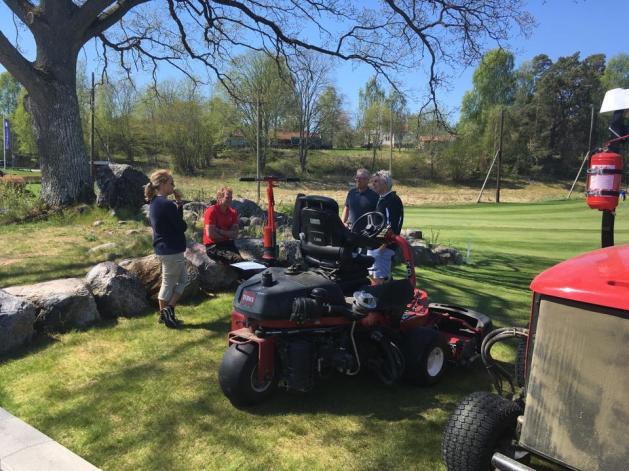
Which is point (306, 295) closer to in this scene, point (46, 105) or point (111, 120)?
point (46, 105)

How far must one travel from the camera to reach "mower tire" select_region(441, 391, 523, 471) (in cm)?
273

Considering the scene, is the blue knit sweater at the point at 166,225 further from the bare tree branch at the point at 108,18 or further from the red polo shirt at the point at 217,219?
the bare tree branch at the point at 108,18

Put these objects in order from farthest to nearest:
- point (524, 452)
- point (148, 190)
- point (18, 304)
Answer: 1. point (148, 190)
2. point (18, 304)
3. point (524, 452)

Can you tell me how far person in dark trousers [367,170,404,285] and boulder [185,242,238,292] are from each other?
2011mm

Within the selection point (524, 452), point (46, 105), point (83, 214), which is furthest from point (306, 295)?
point (46, 105)

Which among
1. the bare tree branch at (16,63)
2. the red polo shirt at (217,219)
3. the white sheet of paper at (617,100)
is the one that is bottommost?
the red polo shirt at (217,219)

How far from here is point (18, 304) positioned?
487 centimetres

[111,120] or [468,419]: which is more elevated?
[111,120]

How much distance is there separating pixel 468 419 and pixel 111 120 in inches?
2126

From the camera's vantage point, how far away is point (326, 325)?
12.9 feet

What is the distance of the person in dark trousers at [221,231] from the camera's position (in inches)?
276

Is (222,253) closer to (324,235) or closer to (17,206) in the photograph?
(324,235)

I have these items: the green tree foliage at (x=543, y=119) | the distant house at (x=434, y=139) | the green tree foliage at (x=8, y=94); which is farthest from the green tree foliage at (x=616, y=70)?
the green tree foliage at (x=8, y=94)

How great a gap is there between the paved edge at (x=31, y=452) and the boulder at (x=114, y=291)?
2.38 metres
